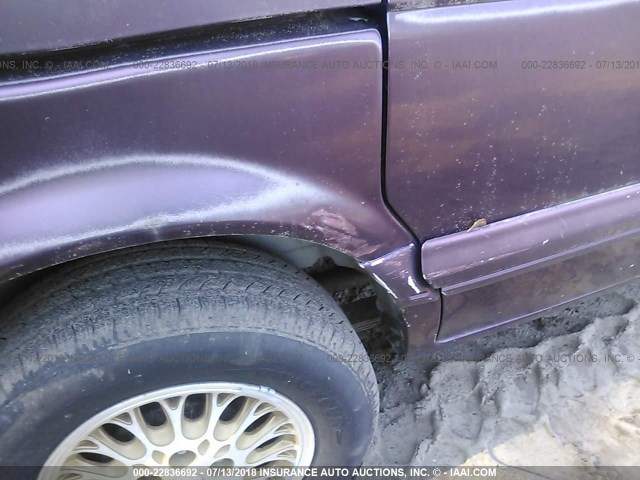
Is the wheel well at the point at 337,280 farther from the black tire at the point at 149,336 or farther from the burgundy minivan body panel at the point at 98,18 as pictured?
the burgundy minivan body panel at the point at 98,18

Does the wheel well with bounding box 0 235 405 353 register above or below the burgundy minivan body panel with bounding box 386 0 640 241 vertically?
below

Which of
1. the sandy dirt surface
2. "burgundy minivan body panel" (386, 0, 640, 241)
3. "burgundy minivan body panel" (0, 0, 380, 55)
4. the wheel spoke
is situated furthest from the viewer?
the sandy dirt surface

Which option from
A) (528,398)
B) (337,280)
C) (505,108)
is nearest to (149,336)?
(337,280)

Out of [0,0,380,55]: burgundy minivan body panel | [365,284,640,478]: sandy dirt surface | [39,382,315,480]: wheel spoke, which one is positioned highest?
[0,0,380,55]: burgundy minivan body panel

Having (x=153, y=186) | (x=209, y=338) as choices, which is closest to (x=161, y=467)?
(x=209, y=338)

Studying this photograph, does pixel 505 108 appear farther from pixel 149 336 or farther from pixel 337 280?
pixel 149 336

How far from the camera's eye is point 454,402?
7.21 ft

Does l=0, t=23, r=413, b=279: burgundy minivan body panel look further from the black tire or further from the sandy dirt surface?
the sandy dirt surface

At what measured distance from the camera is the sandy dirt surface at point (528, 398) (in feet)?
6.71

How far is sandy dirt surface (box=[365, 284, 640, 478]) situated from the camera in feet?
6.71

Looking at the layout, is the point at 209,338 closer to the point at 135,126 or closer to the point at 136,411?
the point at 136,411

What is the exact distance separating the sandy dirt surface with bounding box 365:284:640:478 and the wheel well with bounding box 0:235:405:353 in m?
0.29

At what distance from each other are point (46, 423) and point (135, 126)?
0.71 m

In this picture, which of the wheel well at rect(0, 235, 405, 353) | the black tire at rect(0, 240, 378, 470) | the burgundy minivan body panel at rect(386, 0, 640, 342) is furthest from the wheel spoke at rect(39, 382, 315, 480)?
the burgundy minivan body panel at rect(386, 0, 640, 342)
